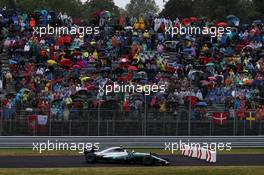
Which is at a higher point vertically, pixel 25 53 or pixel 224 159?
pixel 25 53

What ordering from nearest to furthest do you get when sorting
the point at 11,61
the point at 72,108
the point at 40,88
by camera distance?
the point at 72,108
the point at 40,88
the point at 11,61

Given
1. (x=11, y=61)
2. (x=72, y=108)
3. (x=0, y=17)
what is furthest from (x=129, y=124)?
(x=0, y=17)

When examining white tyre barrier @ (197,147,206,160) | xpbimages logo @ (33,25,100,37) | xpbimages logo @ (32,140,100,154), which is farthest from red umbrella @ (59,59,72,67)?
white tyre barrier @ (197,147,206,160)

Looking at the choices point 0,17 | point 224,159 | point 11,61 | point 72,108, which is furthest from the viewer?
point 0,17

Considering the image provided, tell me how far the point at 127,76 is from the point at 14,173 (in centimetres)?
1556

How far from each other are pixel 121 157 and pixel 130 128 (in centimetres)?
599

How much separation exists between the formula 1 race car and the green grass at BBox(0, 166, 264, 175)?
1.06 metres

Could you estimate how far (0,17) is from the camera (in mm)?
38625

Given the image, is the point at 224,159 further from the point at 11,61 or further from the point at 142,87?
the point at 11,61

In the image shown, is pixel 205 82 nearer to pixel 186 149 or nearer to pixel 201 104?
pixel 201 104

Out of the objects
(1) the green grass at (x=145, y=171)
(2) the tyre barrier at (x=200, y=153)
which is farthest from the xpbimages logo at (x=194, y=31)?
(1) the green grass at (x=145, y=171)

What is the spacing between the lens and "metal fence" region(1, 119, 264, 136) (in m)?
29.6

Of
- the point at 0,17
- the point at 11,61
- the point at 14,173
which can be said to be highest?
the point at 0,17

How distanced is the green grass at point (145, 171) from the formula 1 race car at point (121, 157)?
106 centimetres
